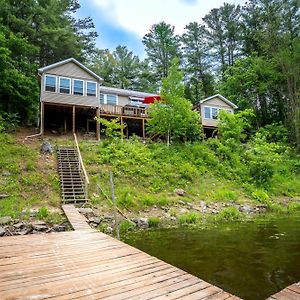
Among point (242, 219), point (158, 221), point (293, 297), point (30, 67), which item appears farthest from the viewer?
point (30, 67)

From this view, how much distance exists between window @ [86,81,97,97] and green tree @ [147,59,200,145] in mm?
5068

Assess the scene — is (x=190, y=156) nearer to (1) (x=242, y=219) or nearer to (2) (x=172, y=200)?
(2) (x=172, y=200)

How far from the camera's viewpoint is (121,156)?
63.9 ft

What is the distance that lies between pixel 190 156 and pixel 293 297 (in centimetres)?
1832

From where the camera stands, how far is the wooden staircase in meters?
14.3

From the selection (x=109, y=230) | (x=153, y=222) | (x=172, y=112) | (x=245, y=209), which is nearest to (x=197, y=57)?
(x=172, y=112)

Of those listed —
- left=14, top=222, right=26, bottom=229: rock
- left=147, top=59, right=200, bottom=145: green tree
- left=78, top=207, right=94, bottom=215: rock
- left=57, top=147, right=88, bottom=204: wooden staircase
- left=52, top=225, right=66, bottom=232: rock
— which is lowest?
left=52, top=225, right=66, bottom=232: rock

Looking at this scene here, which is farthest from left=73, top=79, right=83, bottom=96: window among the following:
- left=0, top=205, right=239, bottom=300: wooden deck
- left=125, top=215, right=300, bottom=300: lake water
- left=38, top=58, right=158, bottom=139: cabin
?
left=0, top=205, right=239, bottom=300: wooden deck

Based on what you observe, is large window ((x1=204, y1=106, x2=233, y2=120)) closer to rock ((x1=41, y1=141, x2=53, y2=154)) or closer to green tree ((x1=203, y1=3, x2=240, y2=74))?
green tree ((x1=203, y1=3, x2=240, y2=74))

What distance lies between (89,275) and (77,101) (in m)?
21.0

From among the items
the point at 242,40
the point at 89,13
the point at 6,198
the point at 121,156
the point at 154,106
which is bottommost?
the point at 6,198

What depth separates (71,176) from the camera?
16.2 m

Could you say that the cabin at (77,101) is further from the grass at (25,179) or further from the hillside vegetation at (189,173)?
the grass at (25,179)

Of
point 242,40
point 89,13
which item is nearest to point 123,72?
point 89,13
